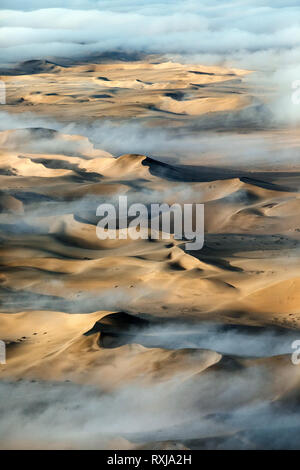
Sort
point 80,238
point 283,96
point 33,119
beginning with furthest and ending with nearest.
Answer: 1. point 283,96
2. point 33,119
3. point 80,238

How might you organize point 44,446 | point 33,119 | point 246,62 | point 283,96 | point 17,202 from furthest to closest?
point 246,62 → point 283,96 → point 33,119 → point 17,202 → point 44,446

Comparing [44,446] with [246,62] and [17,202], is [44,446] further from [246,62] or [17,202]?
[246,62]

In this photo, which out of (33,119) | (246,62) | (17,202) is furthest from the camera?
(246,62)

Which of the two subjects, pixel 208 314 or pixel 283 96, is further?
pixel 283 96

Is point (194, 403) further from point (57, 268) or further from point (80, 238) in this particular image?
point (80, 238)
